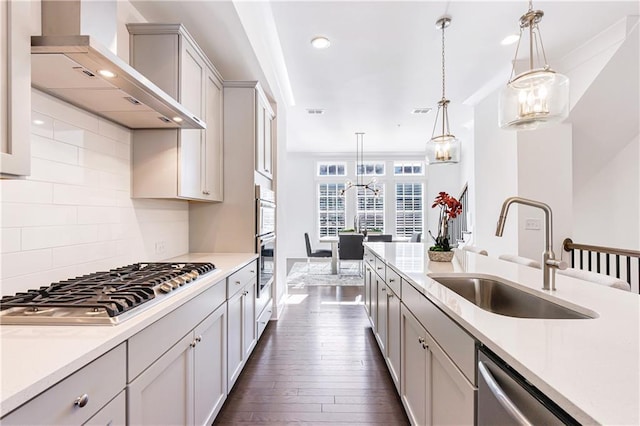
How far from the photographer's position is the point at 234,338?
6.96ft

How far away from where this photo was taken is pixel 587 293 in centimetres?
130

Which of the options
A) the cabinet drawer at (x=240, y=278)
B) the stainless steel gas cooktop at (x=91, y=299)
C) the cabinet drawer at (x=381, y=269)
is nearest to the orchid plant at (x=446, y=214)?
the cabinet drawer at (x=381, y=269)

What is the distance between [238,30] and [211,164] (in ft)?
3.51

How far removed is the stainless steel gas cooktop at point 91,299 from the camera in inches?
39.4

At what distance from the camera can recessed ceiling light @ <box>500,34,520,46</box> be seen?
295 centimetres

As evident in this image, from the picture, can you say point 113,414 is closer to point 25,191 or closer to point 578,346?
point 25,191

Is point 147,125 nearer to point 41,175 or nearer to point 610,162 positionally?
point 41,175

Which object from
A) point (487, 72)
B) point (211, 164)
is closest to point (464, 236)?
point (487, 72)

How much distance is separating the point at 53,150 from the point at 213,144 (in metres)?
1.30

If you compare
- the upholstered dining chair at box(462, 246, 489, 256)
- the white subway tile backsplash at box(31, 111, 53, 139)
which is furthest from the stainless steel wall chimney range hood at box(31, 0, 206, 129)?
the upholstered dining chair at box(462, 246, 489, 256)

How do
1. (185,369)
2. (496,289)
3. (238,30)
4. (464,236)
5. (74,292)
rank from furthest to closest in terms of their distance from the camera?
(464,236)
(238,30)
(496,289)
(185,369)
(74,292)

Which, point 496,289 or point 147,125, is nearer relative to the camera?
point 496,289

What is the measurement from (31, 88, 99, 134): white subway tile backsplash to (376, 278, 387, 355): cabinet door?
2232 mm

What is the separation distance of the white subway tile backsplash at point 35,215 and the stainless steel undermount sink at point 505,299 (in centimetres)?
198
